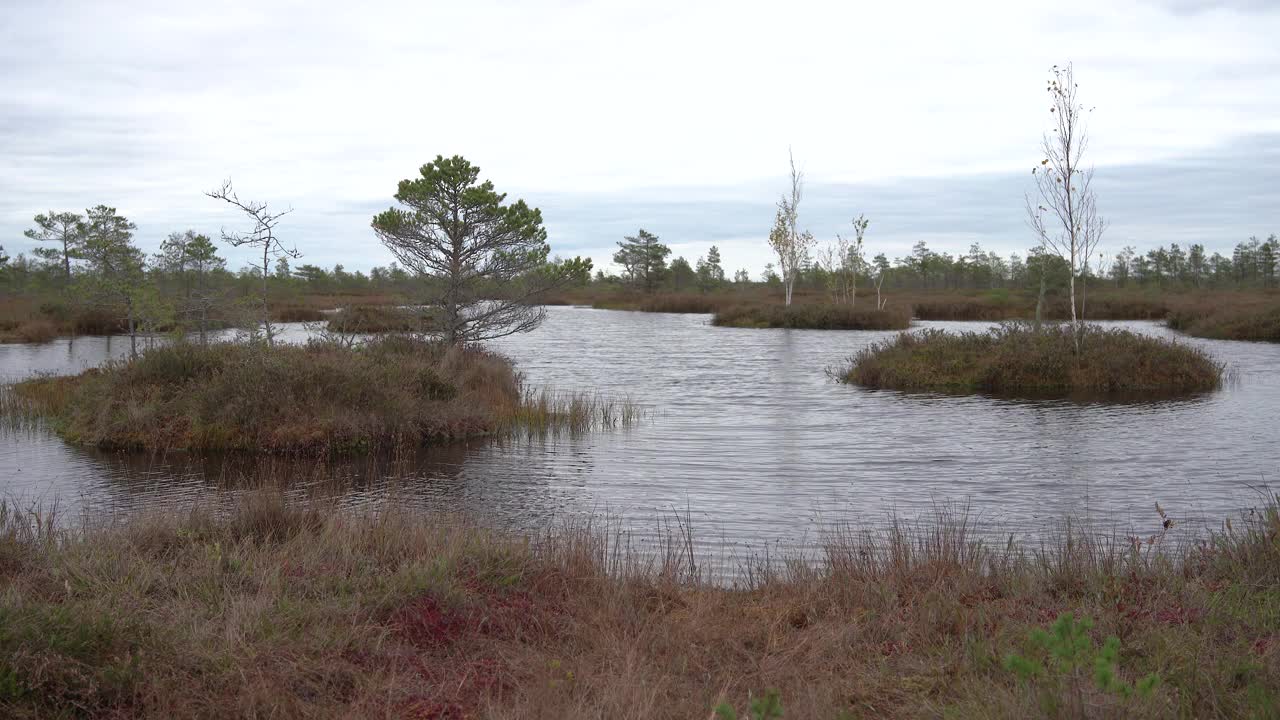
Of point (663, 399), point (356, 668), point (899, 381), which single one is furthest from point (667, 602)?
point (899, 381)

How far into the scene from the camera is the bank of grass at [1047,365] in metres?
24.9

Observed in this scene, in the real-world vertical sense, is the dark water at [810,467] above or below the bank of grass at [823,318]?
below

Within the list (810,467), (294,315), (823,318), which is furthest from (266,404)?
(294,315)

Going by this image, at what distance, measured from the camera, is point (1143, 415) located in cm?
2028

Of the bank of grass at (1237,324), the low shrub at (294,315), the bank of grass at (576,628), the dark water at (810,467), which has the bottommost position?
the dark water at (810,467)

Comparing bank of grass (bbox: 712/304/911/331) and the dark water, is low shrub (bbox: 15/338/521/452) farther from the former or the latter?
bank of grass (bbox: 712/304/911/331)

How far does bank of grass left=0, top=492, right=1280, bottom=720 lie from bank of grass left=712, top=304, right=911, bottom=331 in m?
50.1

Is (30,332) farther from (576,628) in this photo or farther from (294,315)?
(576,628)

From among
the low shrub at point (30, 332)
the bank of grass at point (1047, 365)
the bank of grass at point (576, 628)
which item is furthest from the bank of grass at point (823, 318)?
the bank of grass at point (576, 628)

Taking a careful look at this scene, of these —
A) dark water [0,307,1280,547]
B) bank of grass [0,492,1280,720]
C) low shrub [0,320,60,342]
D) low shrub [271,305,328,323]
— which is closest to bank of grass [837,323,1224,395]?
dark water [0,307,1280,547]

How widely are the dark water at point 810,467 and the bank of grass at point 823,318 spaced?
32.5 m

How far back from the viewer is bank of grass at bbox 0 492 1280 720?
4.73 metres

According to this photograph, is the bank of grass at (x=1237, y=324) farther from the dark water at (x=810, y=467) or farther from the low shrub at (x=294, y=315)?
the low shrub at (x=294, y=315)

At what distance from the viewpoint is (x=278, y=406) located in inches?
652
